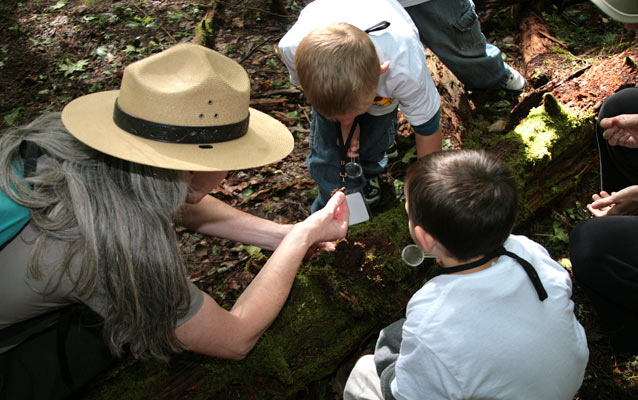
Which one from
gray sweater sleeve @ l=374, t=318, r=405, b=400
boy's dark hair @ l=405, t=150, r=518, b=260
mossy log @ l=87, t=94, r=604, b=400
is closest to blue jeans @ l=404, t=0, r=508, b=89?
mossy log @ l=87, t=94, r=604, b=400

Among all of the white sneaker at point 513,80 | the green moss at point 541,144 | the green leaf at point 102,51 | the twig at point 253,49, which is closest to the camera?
the green moss at point 541,144

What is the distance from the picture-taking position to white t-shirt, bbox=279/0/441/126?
2688mm

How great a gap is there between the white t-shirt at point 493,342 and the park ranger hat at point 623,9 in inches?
83.6

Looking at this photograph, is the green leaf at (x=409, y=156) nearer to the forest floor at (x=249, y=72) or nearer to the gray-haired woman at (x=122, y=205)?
the forest floor at (x=249, y=72)

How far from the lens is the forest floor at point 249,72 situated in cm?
337

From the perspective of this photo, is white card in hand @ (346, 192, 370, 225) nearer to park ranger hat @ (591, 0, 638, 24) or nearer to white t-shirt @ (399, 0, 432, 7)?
white t-shirt @ (399, 0, 432, 7)

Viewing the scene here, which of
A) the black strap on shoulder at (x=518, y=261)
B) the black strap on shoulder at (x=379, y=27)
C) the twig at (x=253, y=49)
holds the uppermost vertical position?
the black strap on shoulder at (x=379, y=27)

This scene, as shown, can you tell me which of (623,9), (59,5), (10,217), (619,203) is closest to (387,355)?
(10,217)

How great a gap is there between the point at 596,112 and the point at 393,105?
1.74 metres

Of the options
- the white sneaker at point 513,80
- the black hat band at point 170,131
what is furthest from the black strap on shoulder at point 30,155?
the white sneaker at point 513,80

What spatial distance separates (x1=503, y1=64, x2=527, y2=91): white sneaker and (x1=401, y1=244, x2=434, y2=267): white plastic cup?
2664 mm

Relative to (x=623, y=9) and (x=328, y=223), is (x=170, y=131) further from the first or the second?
(x=623, y=9)

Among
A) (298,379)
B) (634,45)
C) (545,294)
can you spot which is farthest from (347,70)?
(634,45)

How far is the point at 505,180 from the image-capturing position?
1.85m
